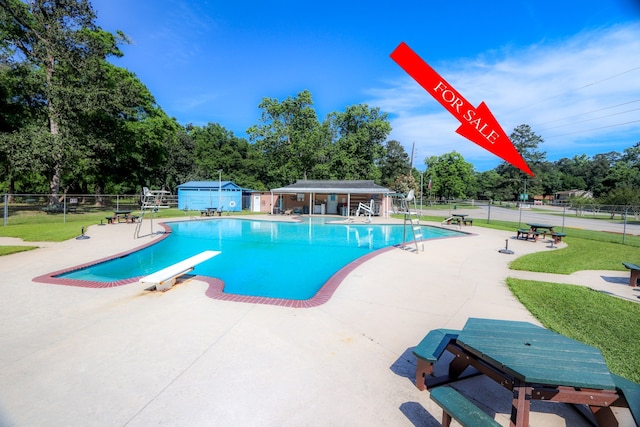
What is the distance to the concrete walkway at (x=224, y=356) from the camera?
243 centimetres

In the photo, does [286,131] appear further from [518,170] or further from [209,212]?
[518,170]

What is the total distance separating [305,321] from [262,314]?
0.72m

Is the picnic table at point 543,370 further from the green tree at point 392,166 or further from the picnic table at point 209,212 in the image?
the green tree at point 392,166

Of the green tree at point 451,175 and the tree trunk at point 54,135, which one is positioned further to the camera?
the green tree at point 451,175

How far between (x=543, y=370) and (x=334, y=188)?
2359 centimetres

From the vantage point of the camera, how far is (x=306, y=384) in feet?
9.14

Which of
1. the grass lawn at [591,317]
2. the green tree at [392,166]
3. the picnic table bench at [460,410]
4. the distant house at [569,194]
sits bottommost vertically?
the grass lawn at [591,317]

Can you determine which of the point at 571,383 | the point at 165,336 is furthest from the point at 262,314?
the point at 571,383

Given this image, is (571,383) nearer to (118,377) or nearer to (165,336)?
(118,377)

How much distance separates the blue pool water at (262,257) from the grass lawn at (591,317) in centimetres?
443

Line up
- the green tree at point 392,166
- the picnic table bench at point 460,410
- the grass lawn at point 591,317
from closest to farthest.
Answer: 1. the picnic table bench at point 460,410
2. the grass lawn at point 591,317
3. the green tree at point 392,166

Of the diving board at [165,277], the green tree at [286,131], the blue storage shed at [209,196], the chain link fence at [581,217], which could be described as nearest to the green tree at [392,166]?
the chain link fence at [581,217]

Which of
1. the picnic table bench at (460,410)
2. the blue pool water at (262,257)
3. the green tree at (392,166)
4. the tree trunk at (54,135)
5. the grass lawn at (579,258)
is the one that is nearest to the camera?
the picnic table bench at (460,410)

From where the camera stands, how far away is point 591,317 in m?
4.50
